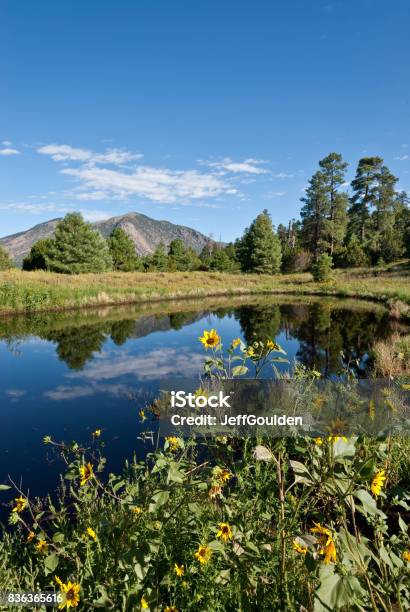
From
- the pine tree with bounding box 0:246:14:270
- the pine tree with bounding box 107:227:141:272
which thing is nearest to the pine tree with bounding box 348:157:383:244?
the pine tree with bounding box 107:227:141:272

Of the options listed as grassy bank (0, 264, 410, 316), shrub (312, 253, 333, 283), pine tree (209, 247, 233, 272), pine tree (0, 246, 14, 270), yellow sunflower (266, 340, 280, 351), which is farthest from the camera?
pine tree (0, 246, 14, 270)

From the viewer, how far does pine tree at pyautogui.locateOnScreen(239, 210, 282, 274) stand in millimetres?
47281

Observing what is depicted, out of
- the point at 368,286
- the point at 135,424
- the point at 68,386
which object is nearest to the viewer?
the point at 135,424

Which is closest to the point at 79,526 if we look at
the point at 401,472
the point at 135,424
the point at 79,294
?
the point at 401,472

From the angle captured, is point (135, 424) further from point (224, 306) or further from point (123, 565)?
point (224, 306)

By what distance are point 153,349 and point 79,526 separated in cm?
1015

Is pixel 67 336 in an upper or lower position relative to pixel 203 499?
lower

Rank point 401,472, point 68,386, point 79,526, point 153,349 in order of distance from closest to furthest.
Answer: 1. point 79,526
2. point 401,472
3. point 68,386
4. point 153,349

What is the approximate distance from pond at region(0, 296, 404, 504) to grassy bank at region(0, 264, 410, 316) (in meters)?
1.75

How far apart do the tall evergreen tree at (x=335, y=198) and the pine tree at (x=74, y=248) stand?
29.1 meters

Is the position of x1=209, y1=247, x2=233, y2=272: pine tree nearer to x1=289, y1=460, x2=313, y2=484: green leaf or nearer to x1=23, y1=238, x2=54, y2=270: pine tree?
x1=23, y1=238, x2=54, y2=270: pine tree

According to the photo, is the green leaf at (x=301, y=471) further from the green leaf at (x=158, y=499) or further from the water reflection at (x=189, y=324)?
the water reflection at (x=189, y=324)

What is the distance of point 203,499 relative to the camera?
230 centimetres

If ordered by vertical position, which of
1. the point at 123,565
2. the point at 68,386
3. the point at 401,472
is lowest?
the point at 68,386
